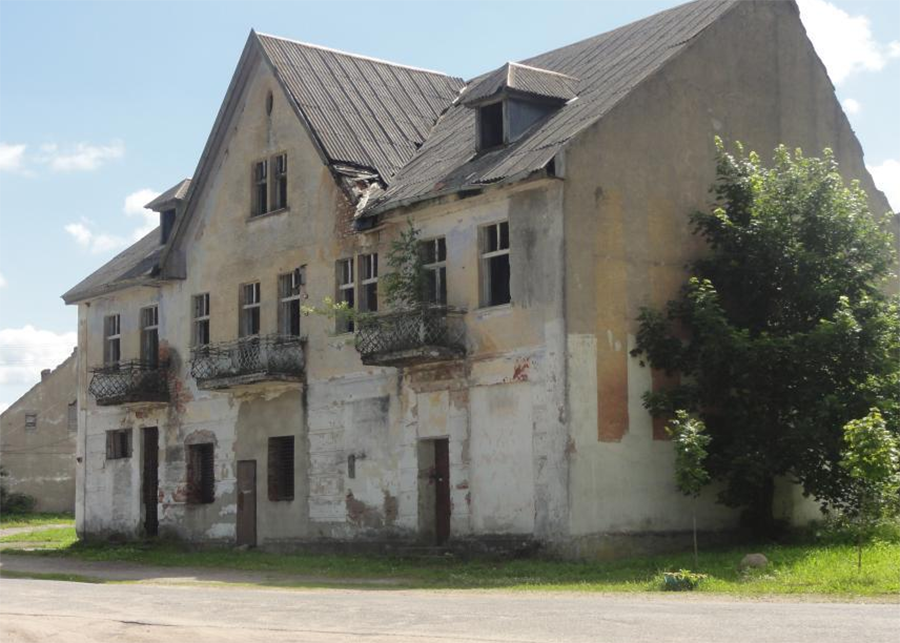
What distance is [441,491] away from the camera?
27234mm

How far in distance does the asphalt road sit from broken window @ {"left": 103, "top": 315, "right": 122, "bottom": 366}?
18.9m

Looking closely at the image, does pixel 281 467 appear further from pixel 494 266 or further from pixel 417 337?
pixel 494 266

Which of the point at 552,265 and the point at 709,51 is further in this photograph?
the point at 709,51

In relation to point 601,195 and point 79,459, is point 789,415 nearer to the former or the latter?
point 601,195

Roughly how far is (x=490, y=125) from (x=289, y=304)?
22.2 ft

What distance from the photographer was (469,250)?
2650 cm

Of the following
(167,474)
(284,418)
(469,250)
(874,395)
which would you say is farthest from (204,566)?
(874,395)

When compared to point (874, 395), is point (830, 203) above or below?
above

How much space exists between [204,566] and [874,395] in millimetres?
14270

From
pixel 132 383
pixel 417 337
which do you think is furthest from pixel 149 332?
pixel 417 337

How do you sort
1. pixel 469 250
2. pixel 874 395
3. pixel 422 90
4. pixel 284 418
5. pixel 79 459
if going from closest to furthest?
pixel 874 395
pixel 469 250
pixel 284 418
pixel 422 90
pixel 79 459

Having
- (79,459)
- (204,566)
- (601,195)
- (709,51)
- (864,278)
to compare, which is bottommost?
(204,566)

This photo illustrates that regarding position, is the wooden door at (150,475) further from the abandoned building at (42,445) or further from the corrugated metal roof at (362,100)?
the abandoned building at (42,445)

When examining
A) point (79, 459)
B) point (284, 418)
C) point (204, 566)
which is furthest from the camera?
point (79, 459)
